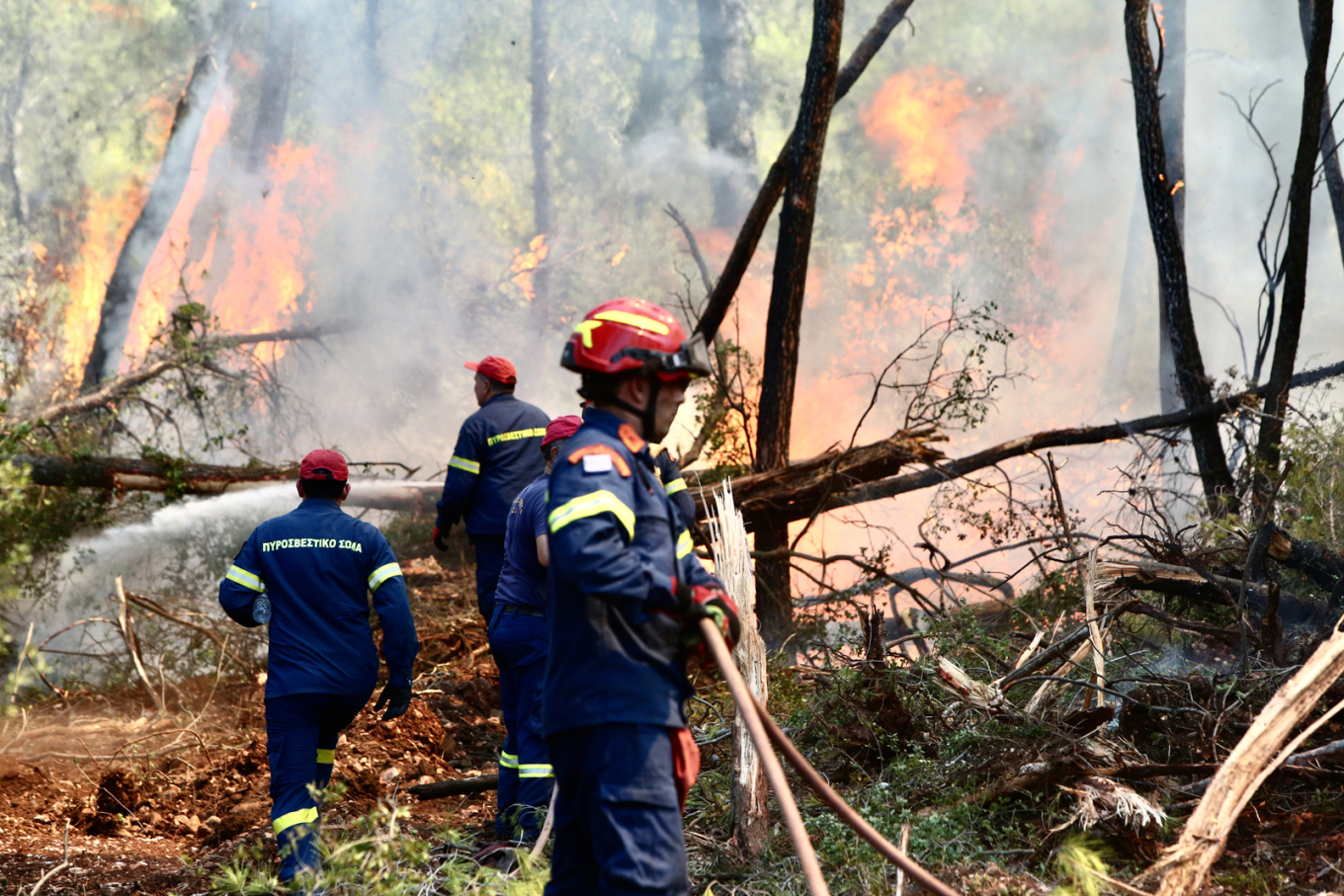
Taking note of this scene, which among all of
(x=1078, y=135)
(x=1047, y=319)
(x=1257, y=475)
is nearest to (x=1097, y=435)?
(x=1257, y=475)

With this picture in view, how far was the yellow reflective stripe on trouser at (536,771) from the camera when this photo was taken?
397cm

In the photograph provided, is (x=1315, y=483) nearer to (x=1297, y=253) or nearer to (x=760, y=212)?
(x=1297, y=253)

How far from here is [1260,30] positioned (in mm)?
17172

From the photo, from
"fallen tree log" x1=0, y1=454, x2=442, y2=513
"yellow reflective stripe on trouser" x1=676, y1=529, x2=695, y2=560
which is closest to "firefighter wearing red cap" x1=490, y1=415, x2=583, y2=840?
"yellow reflective stripe on trouser" x1=676, y1=529, x2=695, y2=560

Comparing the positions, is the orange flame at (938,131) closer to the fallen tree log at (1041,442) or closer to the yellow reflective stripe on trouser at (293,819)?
the fallen tree log at (1041,442)

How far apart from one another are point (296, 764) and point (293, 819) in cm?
21

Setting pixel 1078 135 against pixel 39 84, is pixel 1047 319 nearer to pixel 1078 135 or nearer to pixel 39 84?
pixel 1078 135

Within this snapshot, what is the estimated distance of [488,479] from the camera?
532 centimetres

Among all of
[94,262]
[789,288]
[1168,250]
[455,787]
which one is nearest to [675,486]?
[455,787]

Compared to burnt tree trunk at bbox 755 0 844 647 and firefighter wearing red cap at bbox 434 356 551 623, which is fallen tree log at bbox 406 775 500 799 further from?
burnt tree trunk at bbox 755 0 844 647

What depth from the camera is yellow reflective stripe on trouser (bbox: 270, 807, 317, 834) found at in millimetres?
3578

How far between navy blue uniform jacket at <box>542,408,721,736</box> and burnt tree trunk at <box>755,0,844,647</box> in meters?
5.71

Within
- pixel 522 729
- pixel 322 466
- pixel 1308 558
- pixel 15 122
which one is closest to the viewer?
A: pixel 322 466

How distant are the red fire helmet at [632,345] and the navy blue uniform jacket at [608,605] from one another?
0.21 m
